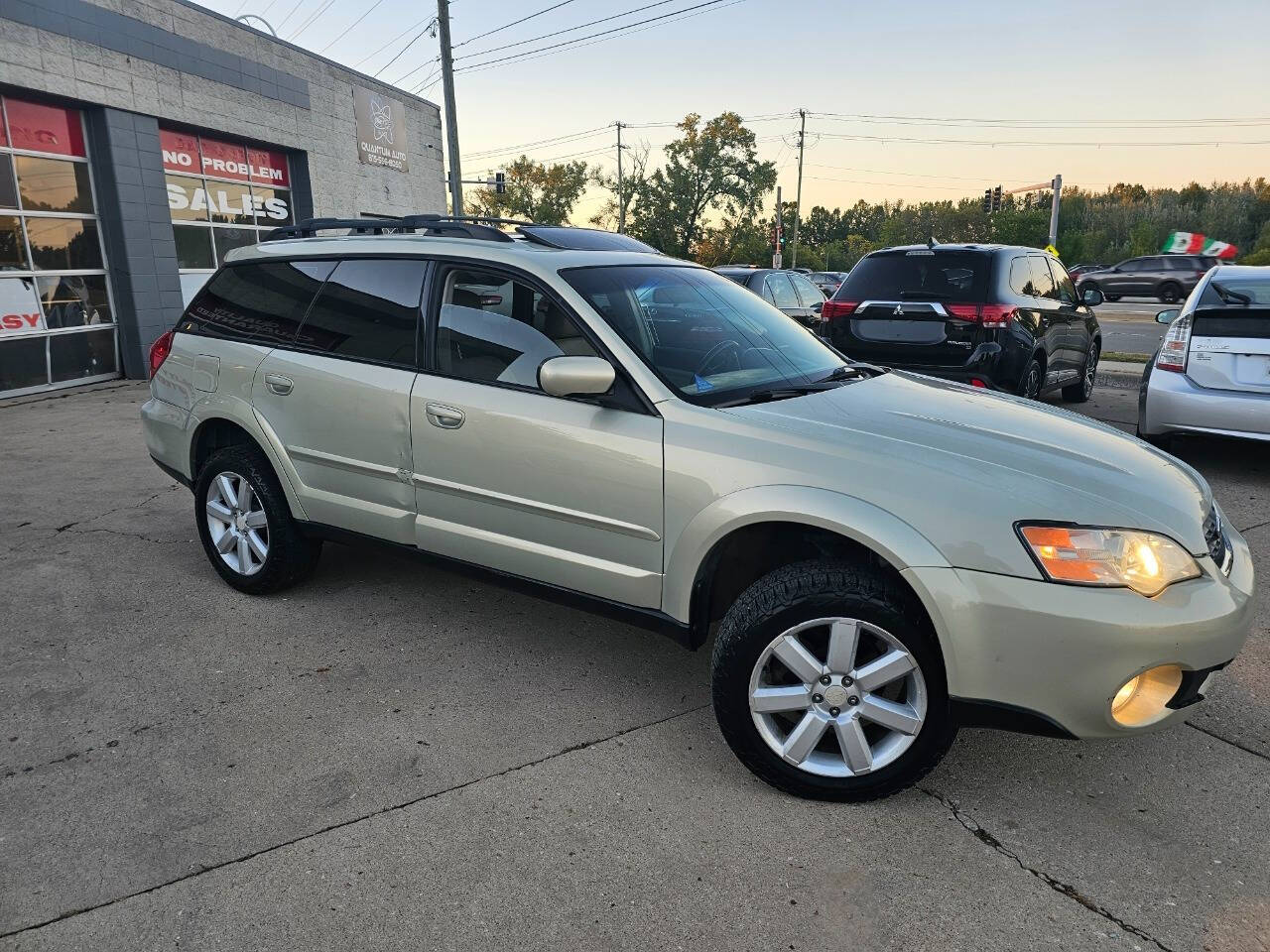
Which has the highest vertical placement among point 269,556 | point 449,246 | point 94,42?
point 94,42

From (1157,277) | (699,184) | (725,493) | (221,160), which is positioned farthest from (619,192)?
(725,493)

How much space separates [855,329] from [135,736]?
20.5 ft

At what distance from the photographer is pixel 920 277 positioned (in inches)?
293

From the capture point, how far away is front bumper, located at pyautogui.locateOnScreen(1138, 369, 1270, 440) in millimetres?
5859

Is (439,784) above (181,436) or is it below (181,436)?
below

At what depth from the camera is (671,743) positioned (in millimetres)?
2994

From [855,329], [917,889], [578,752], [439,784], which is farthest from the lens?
[855,329]

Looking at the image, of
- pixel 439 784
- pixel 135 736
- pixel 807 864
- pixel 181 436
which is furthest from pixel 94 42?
pixel 807 864

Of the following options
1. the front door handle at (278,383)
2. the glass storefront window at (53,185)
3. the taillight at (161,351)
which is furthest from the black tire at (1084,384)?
the glass storefront window at (53,185)

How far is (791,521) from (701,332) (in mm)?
1120

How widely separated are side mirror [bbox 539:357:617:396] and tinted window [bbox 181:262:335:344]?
164 centimetres

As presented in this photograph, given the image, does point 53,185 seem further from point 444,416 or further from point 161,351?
point 444,416

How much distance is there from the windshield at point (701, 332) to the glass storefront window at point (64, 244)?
423 inches

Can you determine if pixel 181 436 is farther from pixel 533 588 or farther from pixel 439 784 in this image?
pixel 439 784
